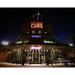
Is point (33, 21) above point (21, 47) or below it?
above

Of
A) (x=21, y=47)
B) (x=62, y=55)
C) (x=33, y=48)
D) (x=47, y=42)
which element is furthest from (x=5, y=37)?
(x=62, y=55)

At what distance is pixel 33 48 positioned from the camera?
9.05 feet

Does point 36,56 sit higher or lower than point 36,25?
lower

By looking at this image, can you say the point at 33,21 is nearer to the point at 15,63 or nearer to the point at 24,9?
the point at 24,9

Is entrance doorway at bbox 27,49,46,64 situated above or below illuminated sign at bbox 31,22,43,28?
below

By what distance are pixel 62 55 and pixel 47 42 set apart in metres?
0.31

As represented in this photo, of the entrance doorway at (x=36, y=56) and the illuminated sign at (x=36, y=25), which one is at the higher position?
the illuminated sign at (x=36, y=25)

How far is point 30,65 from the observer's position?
8.98 feet

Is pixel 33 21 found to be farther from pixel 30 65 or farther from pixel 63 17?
pixel 30 65
